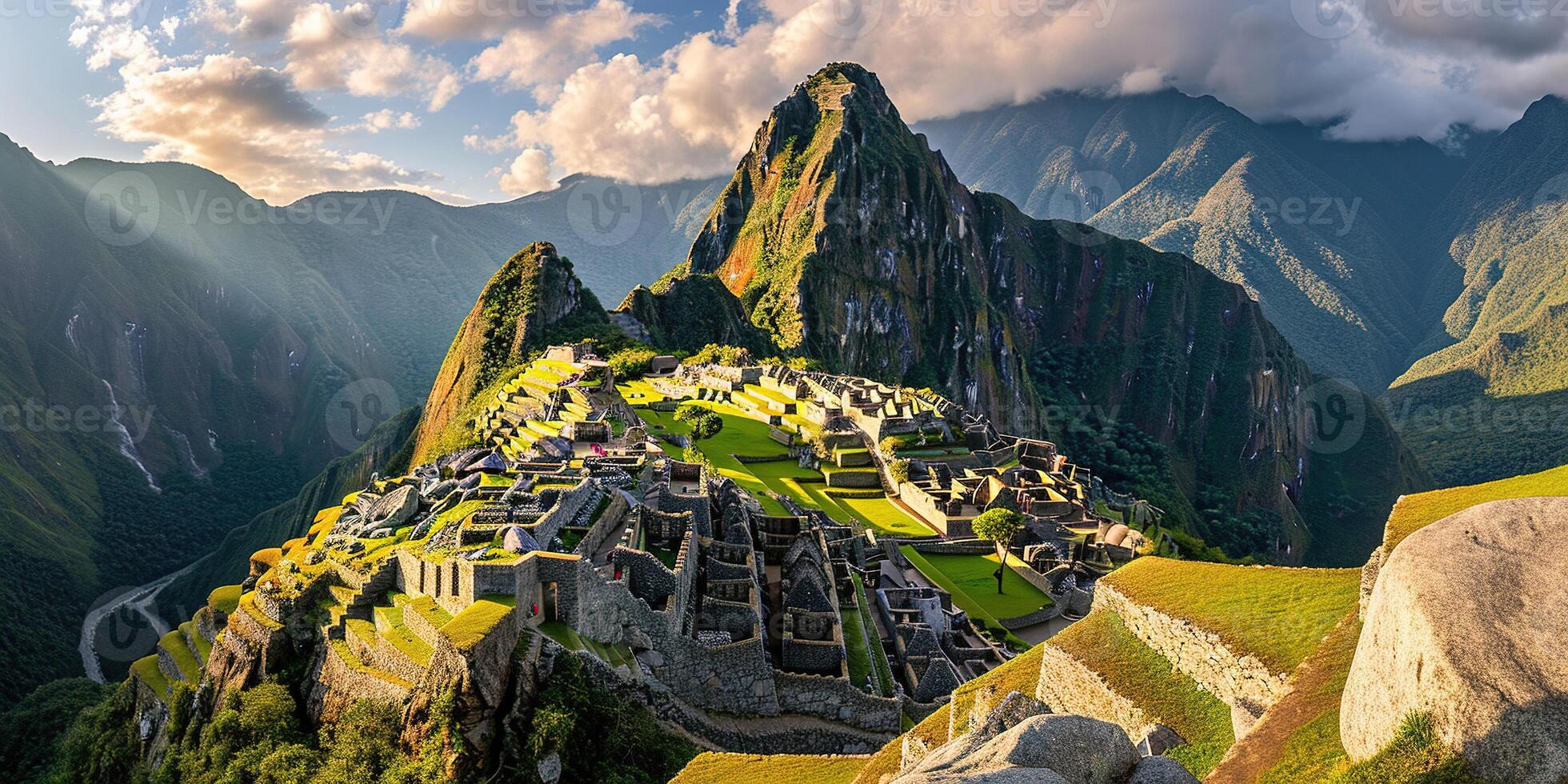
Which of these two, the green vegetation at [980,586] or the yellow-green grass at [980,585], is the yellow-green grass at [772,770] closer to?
the green vegetation at [980,586]

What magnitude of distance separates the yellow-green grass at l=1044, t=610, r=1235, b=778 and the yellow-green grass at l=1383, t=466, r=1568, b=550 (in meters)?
2.86

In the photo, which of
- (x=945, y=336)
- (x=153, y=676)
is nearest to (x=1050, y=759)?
(x=153, y=676)

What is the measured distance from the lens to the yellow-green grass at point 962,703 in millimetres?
11000

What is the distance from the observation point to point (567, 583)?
16641mm

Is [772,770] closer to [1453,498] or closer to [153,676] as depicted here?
[1453,498]

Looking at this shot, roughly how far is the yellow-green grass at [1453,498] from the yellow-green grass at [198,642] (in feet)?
88.6

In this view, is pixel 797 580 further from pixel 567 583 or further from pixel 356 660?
pixel 356 660

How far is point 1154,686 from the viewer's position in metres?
10.8

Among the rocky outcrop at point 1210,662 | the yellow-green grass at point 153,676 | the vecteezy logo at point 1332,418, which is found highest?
the rocky outcrop at point 1210,662

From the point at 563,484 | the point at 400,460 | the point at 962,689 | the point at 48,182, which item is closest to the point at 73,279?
the point at 48,182

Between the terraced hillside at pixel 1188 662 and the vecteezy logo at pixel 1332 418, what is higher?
the terraced hillside at pixel 1188 662

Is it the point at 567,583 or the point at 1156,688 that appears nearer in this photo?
the point at 1156,688

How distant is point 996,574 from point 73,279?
182 metres

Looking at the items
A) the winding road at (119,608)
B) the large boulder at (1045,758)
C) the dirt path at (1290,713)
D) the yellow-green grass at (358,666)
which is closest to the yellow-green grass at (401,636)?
the yellow-green grass at (358,666)
